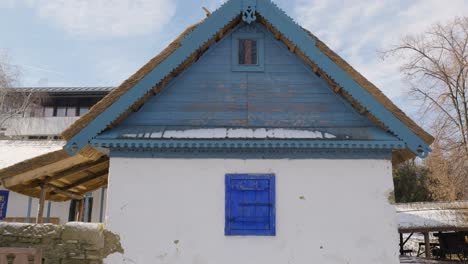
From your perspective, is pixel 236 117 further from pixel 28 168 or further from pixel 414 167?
pixel 414 167

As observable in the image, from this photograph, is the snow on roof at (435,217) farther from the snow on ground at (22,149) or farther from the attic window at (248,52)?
the snow on ground at (22,149)

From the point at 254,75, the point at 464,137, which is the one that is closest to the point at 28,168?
the point at 254,75

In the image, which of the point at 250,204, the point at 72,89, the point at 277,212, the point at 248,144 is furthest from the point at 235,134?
the point at 72,89

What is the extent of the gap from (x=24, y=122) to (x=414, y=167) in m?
30.9

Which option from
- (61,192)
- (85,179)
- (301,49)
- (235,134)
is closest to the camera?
(235,134)

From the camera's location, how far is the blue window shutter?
700cm

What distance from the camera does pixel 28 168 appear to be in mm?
7332

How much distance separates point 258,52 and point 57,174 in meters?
4.85

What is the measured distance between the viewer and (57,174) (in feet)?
28.6

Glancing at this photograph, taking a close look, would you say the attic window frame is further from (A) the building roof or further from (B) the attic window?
(A) the building roof

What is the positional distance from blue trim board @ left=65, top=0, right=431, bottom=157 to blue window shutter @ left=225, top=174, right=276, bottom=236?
6.77 feet

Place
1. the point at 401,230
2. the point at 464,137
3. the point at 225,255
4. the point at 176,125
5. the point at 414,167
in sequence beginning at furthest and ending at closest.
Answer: the point at 414,167
the point at 464,137
the point at 401,230
the point at 176,125
the point at 225,255

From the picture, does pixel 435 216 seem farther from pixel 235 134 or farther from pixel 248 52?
pixel 235 134

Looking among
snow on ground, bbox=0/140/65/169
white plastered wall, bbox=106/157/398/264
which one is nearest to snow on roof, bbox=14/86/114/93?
snow on ground, bbox=0/140/65/169
